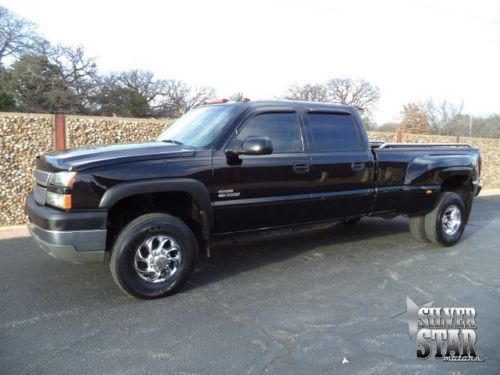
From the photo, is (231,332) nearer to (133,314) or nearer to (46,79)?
(133,314)

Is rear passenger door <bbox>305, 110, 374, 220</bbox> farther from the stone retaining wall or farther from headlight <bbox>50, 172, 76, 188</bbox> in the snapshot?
the stone retaining wall

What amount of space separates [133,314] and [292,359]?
1457mm

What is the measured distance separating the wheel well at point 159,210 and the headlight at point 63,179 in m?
0.52

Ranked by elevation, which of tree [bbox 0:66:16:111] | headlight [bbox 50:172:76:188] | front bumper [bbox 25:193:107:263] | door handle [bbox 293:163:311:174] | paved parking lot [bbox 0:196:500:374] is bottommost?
paved parking lot [bbox 0:196:500:374]

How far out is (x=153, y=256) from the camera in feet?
12.4

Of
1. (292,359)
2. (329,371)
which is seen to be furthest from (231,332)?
(329,371)

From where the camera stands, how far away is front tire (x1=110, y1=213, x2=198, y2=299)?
143 inches

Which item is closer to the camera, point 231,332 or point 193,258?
point 231,332

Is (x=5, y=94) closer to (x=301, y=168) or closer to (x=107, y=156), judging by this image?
(x=107, y=156)

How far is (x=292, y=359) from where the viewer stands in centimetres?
291

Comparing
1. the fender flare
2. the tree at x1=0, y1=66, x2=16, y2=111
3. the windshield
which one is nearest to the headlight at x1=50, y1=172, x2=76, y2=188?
the fender flare

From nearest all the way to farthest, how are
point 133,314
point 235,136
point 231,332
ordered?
1. point 231,332
2. point 133,314
3. point 235,136

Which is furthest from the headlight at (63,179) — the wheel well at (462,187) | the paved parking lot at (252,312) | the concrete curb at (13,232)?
the wheel well at (462,187)

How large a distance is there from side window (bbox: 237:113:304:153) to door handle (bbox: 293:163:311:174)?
17 centimetres
